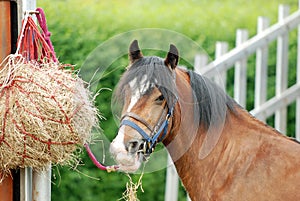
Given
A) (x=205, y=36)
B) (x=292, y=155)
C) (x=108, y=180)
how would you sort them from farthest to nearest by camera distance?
(x=205, y=36)
(x=108, y=180)
(x=292, y=155)

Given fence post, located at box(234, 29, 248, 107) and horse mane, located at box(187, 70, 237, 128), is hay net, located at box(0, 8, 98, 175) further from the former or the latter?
fence post, located at box(234, 29, 248, 107)

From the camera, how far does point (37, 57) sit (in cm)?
382

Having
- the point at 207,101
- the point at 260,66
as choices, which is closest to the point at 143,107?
the point at 207,101

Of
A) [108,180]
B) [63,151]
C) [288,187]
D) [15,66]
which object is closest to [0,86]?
[15,66]

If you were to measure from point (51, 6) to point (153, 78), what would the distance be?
3701mm

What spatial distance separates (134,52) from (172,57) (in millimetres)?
195

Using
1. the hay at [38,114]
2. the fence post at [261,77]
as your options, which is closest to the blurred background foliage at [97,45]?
the fence post at [261,77]

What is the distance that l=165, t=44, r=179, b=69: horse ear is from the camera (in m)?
3.65

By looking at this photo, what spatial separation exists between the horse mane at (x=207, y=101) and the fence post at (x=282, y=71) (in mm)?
2891

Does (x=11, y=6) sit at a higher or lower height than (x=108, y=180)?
higher

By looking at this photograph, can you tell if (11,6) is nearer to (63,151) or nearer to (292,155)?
(63,151)

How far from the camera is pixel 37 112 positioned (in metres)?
3.55

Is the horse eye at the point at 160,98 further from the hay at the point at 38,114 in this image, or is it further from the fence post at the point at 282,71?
the fence post at the point at 282,71

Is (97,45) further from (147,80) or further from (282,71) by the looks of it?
(147,80)
